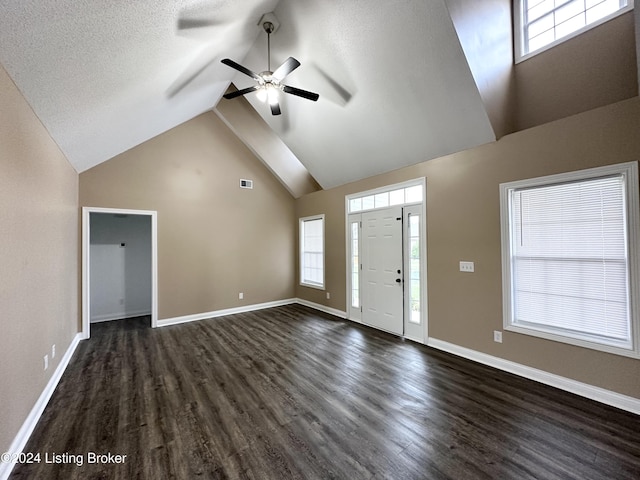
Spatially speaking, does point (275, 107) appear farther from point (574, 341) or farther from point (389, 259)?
point (574, 341)

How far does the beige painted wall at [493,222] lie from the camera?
243 centimetres

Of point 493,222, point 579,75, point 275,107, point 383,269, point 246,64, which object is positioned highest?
point 246,64

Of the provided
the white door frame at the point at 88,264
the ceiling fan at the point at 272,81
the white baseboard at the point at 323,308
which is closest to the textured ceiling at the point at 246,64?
the ceiling fan at the point at 272,81

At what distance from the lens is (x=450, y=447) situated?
195 cm

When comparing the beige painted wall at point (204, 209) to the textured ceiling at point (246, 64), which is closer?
the textured ceiling at point (246, 64)

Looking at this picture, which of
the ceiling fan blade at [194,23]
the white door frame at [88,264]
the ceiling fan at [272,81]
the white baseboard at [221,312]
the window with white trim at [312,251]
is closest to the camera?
the ceiling fan blade at [194,23]

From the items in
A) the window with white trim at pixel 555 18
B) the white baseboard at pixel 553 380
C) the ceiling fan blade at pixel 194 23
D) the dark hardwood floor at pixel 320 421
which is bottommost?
the dark hardwood floor at pixel 320 421

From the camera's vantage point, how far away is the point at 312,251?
642 cm

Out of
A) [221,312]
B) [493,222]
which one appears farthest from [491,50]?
[221,312]

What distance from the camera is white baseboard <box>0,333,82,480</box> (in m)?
1.75

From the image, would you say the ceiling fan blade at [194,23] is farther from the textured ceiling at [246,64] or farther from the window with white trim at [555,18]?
the window with white trim at [555,18]

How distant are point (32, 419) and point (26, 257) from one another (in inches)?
52.3

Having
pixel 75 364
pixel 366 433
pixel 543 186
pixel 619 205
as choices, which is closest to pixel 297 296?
pixel 75 364

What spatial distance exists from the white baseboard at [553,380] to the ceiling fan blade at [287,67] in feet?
12.9
